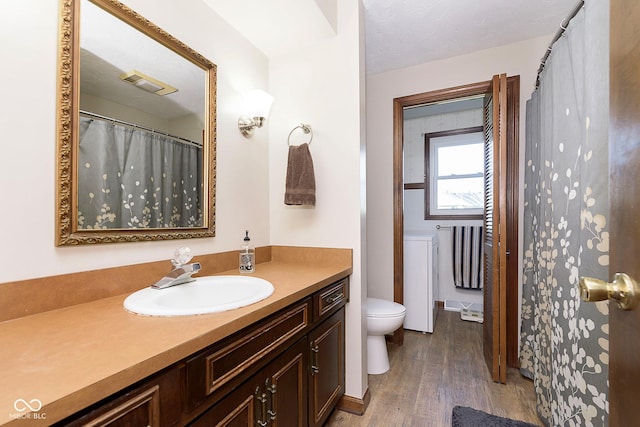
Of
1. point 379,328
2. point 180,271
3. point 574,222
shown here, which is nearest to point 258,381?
point 180,271

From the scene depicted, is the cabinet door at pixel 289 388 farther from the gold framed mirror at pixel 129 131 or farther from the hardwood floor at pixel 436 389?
the gold framed mirror at pixel 129 131

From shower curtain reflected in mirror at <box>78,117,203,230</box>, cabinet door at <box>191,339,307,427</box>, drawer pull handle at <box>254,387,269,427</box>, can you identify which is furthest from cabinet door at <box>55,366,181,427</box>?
shower curtain reflected in mirror at <box>78,117,203,230</box>

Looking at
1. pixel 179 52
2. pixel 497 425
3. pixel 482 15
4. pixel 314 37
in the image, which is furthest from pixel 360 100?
pixel 497 425

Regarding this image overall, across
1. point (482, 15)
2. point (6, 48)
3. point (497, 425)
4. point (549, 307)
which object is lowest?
point (497, 425)

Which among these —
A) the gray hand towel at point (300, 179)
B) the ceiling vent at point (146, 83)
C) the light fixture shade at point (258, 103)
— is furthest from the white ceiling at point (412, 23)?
the gray hand towel at point (300, 179)

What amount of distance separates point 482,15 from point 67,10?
2.26 meters

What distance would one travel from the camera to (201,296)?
121 cm

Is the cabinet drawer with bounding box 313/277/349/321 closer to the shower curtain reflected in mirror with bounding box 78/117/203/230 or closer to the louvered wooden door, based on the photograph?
the shower curtain reflected in mirror with bounding box 78/117/203/230

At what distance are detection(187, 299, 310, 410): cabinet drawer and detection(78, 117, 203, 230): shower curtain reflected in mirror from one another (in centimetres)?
66

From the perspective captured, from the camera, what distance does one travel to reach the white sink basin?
860 mm

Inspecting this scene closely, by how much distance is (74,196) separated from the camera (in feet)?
3.14

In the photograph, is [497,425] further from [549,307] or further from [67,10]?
[67,10]

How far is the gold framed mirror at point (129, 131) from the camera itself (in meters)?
0.95

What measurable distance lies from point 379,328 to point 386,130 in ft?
5.61
